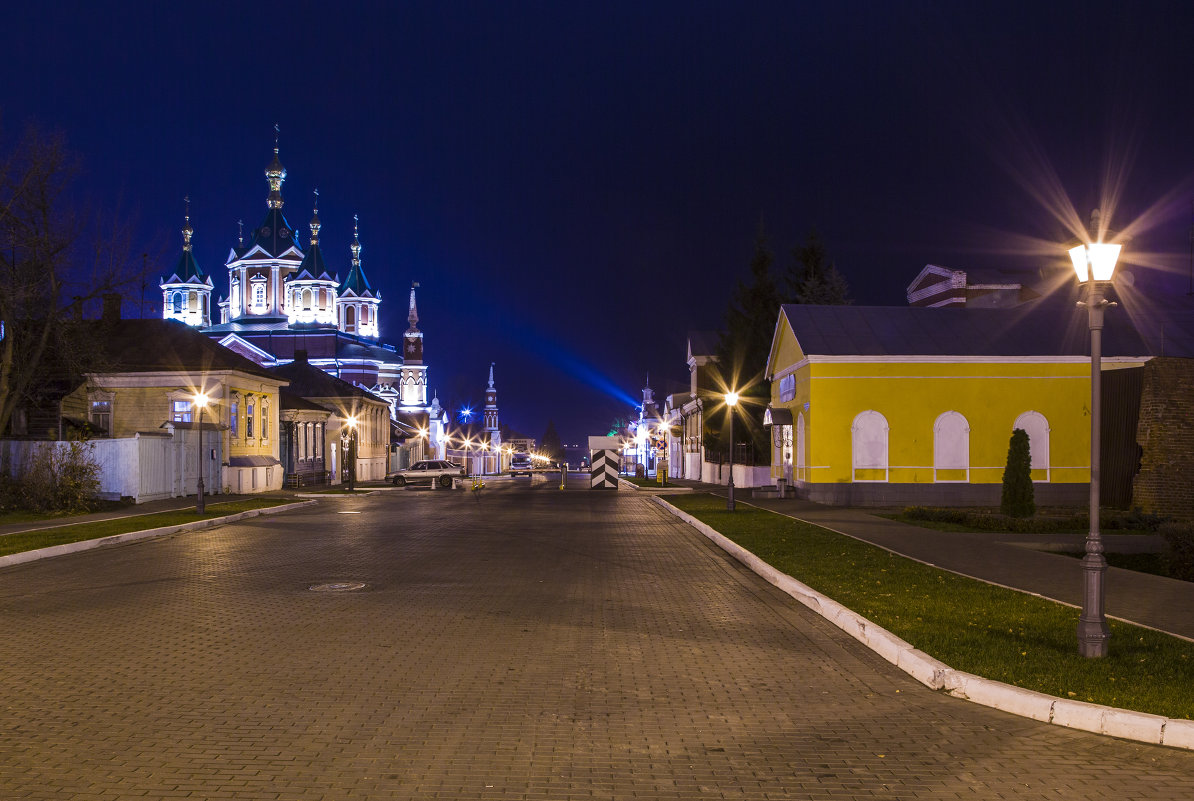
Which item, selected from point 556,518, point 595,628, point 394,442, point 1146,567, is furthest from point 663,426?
point 595,628

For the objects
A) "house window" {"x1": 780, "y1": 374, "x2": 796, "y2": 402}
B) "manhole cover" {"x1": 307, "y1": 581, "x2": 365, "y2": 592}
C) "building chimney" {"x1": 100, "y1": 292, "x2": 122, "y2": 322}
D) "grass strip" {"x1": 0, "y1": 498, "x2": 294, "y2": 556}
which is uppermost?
"building chimney" {"x1": 100, "y1": 292, "x2": 122, "y2": 322}

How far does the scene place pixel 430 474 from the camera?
54.6m

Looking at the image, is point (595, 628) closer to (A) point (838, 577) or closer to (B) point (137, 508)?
(A) point (838, 577)

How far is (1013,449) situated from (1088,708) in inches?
720

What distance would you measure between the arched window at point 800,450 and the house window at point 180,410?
77.3 feet

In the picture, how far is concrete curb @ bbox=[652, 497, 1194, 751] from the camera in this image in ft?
21.6

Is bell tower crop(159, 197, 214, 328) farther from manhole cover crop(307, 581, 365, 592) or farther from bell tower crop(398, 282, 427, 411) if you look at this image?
manhole cover crop(307, 581, 365, 592)

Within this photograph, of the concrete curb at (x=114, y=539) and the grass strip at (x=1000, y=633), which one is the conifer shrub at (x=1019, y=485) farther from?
the concrete curb at (x=114, y=539)

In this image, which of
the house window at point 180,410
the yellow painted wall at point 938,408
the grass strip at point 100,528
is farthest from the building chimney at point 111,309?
the yellow painted wall at point 938,408

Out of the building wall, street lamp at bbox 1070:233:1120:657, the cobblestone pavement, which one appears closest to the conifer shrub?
the cobblestone pavement

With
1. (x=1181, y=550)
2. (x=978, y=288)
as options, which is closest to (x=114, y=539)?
(x=1181, y=550)

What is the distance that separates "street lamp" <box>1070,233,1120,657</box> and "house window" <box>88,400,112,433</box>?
37865 mm

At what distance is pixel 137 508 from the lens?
94.6 feet

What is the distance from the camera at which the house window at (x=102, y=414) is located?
127 ft
